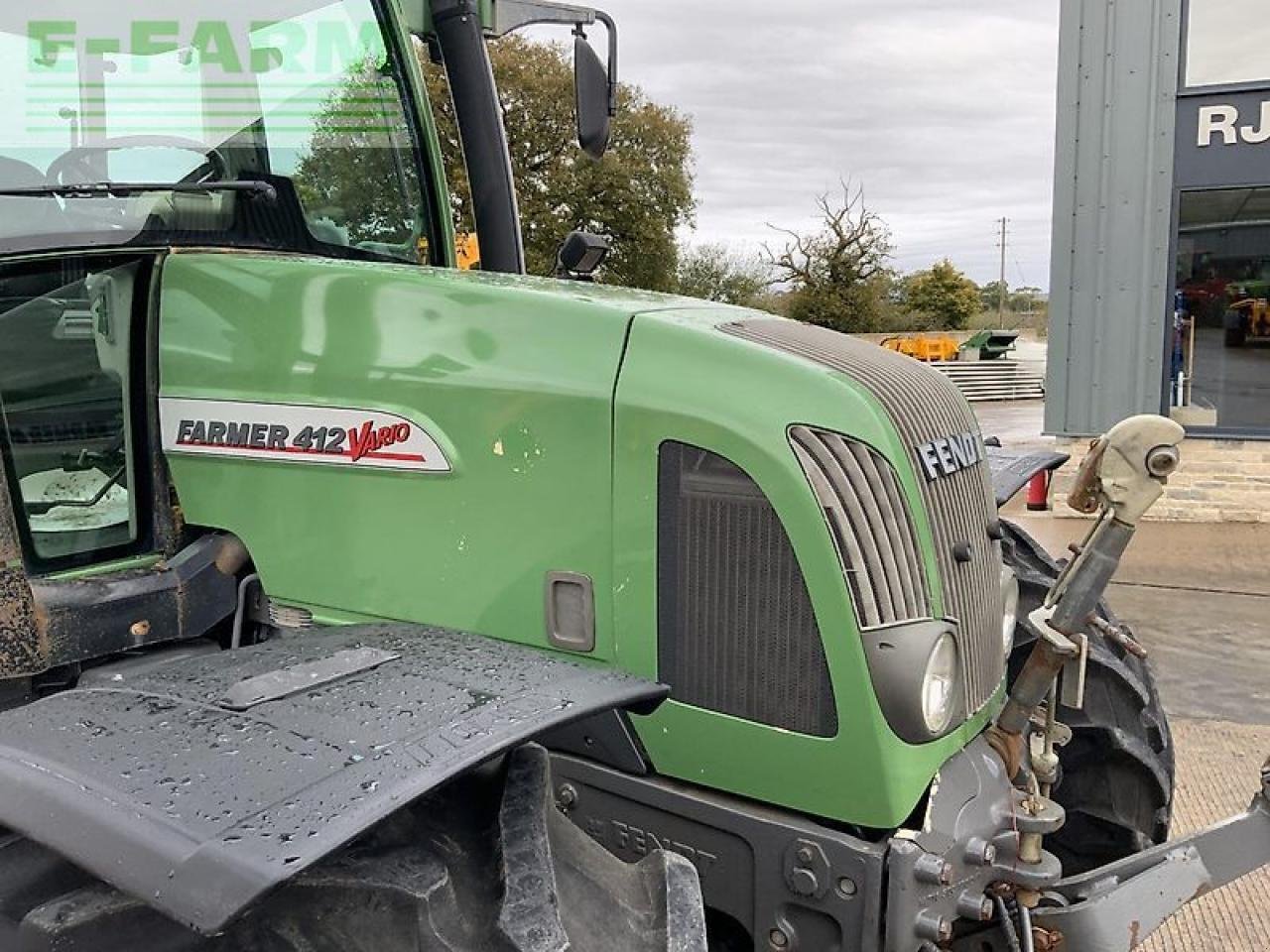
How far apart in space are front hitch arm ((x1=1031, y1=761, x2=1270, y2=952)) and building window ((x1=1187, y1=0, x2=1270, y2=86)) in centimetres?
797

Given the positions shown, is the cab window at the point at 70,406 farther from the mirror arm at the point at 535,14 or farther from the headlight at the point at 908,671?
the headlight at the point at 908,671

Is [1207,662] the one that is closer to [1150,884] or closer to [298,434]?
[1150,884]

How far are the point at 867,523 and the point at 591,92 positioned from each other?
5.79 feet

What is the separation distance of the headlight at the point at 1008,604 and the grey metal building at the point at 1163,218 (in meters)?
7.11

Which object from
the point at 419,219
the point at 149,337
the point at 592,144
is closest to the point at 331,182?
the point at 419,219

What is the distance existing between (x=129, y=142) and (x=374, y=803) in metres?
1.69

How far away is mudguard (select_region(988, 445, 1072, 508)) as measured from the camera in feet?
10.2

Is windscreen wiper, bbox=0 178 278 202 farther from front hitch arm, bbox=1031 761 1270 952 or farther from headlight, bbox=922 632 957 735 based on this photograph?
front hitch arm, bbox=1031 761 1270 952

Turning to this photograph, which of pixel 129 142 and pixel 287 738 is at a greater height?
pixel 129 142

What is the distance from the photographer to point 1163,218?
29.6 feet

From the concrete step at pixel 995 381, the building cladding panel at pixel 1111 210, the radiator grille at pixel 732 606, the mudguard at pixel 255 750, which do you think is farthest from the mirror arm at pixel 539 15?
the concrete step at pixel 995 381

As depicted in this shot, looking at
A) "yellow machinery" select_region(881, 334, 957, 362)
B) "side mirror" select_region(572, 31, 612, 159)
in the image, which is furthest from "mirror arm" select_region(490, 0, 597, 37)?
"yellow machinery" select_region(881, 334, 957, 362)

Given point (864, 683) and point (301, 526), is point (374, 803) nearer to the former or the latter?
point (864, 683)

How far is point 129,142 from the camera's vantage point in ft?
8.10
